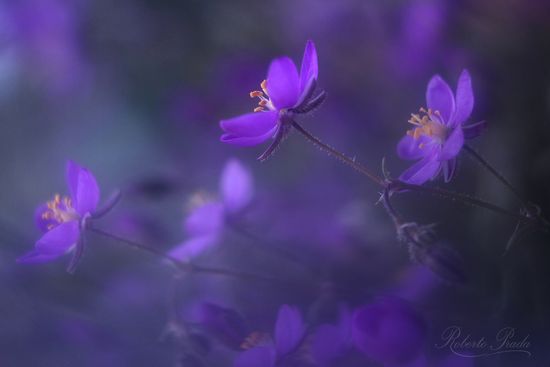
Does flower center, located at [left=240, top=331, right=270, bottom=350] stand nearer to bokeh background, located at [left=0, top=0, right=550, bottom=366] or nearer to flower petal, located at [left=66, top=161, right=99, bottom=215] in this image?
bokeh background, located at [left=0, top=0, right=550, bottom=366]

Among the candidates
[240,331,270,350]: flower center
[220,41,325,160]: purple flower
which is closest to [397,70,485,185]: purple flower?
[220,41,325,160]: purple flower

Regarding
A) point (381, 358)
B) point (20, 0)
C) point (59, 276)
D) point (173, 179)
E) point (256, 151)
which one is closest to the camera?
point (381, 358)

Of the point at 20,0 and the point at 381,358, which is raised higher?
the point at 20,0

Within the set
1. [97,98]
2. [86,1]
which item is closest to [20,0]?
[86,1]

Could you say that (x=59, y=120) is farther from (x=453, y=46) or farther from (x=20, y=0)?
(x=453, y=46)

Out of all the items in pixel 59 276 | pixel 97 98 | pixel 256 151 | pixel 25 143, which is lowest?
pixel 59 276

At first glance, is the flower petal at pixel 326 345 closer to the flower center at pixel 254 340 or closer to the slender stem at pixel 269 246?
the flower center at pixel 254 340
